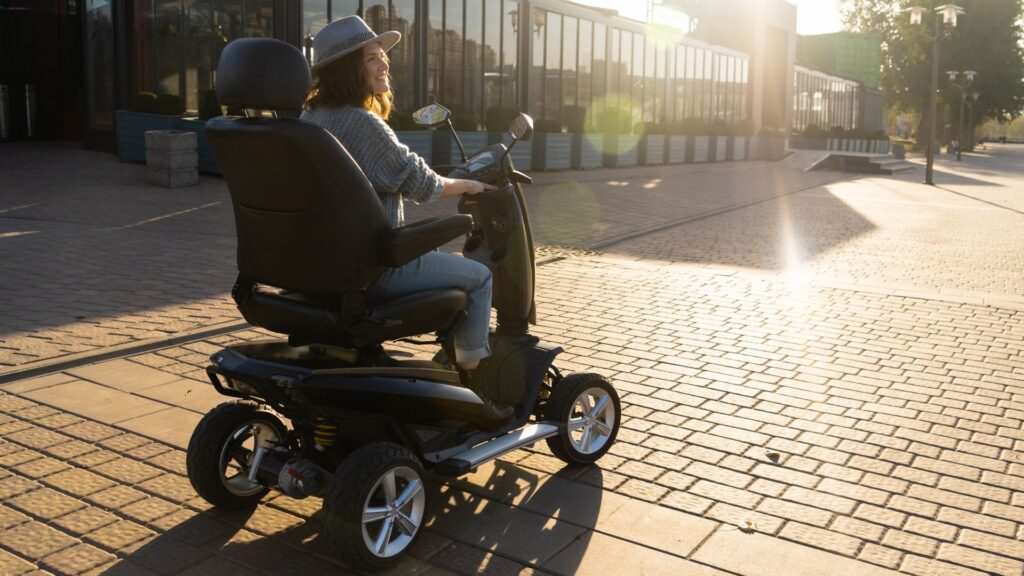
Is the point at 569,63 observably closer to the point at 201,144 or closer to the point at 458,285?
the point at 201,144

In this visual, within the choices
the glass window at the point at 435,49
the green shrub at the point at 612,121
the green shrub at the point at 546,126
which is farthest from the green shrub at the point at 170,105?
the green shrub at the point at 612,121

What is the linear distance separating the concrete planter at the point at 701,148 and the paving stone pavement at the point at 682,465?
90.5ft

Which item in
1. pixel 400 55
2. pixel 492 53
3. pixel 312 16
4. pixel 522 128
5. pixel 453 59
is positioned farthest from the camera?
pixel 492 53

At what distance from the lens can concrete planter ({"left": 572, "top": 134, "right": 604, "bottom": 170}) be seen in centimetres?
2636

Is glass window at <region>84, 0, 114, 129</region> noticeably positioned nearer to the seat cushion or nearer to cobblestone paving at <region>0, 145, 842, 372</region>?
cobblestone paving at <region>0, 145, 842, 372</region>

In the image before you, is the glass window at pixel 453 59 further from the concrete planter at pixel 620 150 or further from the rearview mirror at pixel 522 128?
the rearview mirror at pixel 522 128

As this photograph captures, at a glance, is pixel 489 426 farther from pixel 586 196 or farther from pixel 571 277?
pixel 586 196

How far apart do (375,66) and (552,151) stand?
2177 centimetres

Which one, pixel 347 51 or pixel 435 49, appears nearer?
pixel 347 51

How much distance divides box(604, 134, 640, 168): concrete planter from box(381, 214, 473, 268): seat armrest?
25.4 metres

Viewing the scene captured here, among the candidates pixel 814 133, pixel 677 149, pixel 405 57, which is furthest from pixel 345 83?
pixel 814 133

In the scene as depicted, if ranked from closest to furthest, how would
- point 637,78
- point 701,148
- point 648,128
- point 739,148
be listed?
point 648,128, point 637,78, point 701,148, point 739,148

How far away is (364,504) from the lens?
9.85ft

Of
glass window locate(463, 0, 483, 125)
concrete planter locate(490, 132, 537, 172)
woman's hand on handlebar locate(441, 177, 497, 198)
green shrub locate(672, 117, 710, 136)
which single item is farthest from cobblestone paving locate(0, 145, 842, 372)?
green shrub locate(672, 117, 710, 136)
